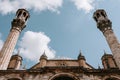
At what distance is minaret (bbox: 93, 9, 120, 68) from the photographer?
1953 centimetres

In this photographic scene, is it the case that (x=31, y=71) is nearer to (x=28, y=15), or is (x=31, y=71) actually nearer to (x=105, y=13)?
(x=28, y=15)

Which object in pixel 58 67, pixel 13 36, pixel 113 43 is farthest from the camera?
pixel 13 36

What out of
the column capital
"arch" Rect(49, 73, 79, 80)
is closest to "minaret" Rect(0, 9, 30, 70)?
"arch" Rect(49, 73, 79, 80)

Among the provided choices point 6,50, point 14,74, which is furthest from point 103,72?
point 6,50

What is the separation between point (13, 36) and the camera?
2152 cm

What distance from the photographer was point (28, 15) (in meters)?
26.0

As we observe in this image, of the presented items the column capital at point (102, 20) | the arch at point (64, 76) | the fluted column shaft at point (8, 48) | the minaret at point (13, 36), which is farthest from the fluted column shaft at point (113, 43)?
the fluted column shaft at point (8, 48)

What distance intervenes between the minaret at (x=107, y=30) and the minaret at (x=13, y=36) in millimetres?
8963

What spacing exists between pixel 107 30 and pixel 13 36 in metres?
10.3

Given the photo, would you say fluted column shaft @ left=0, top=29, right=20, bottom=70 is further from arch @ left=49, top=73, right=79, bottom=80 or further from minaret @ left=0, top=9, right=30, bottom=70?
arch @ left=49, top=73, right=79, bottom=80

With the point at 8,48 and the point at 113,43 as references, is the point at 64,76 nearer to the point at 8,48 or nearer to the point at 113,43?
the point at 8,48

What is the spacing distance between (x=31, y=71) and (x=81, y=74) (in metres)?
3.97

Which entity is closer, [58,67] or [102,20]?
[58,67]

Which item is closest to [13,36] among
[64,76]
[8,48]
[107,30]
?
[8,48]
